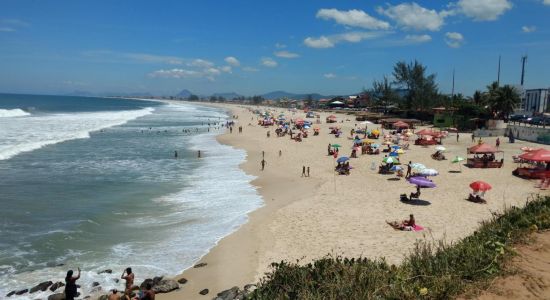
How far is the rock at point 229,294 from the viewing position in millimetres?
9650

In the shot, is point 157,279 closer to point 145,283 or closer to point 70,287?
point 145,283

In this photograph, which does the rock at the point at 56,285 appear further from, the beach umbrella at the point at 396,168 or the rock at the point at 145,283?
the beach umbrella at the point at 396,168

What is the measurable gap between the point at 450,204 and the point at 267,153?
18035 millimetres

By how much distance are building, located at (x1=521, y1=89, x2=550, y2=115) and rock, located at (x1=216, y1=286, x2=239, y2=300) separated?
8318 cm

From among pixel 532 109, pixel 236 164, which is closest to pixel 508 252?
pixel 236 164

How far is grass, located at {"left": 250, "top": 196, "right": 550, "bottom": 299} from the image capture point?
5.91 meters

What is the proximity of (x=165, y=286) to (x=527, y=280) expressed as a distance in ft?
26.7

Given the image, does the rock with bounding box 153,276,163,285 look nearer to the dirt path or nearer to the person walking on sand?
the person walking on sand

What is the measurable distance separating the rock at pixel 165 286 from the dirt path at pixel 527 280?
7612 millimetres

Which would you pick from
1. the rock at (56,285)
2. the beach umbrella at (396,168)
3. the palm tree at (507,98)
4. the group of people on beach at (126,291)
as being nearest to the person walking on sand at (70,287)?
the group of people on beach at (126,291)

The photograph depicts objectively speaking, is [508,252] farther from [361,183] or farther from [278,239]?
[361,183]

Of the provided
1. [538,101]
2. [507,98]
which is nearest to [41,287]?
[507,98]

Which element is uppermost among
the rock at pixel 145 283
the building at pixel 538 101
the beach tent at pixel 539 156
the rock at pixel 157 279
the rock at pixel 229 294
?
the building at pixel 538 101

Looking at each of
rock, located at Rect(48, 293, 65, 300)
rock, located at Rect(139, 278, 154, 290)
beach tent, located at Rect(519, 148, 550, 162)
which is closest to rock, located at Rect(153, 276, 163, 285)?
rock, located at Rect(139, 278, 154, 290)
